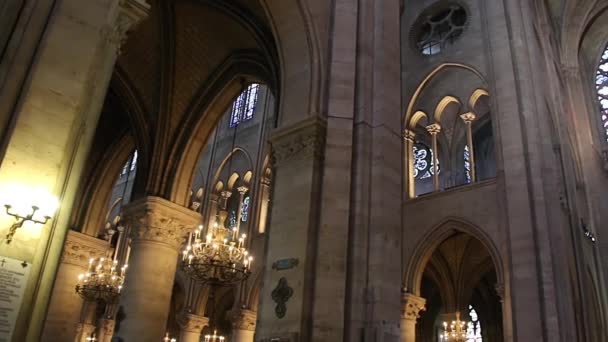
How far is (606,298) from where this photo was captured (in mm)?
19344

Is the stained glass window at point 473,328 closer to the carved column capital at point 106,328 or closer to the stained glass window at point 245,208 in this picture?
the stained glass window at point 245,208

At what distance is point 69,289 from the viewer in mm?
15398

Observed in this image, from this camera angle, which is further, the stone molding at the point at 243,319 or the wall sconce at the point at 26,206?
the stone molding at the point at 243,319

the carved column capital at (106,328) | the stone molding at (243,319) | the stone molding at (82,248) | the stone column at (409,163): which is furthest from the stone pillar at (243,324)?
the stone column at (409,163)

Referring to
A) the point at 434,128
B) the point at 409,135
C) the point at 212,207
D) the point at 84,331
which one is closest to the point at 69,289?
the point at 212,207

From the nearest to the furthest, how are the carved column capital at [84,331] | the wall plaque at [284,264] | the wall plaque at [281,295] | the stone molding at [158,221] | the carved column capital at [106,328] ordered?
the wall plaque at [281,295] < the wall plaque at [284,264] < the stone molding at [158,221] < the carved column capital at [106,328] < the carved column capital at [84,331]

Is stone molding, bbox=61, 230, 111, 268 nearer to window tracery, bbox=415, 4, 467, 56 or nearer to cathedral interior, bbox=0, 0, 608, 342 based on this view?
cathedral interior, bbox=0, 0, 608, 342

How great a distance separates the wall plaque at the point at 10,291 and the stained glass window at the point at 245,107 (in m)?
20.5

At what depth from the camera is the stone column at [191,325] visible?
2033cm

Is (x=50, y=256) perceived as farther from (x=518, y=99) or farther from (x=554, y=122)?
(x=554, y=122)

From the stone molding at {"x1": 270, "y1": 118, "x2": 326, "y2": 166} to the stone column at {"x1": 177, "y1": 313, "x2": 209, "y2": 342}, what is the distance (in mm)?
13132

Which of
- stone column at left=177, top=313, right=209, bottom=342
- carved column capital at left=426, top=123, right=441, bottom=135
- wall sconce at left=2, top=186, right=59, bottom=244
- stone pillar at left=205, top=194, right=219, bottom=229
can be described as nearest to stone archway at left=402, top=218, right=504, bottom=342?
carved column capital at left=426, top=123, right=441, bottom=135

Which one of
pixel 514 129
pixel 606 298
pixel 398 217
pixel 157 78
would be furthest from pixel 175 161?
pixel 606 298

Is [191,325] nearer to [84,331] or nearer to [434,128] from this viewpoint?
[84,331]
